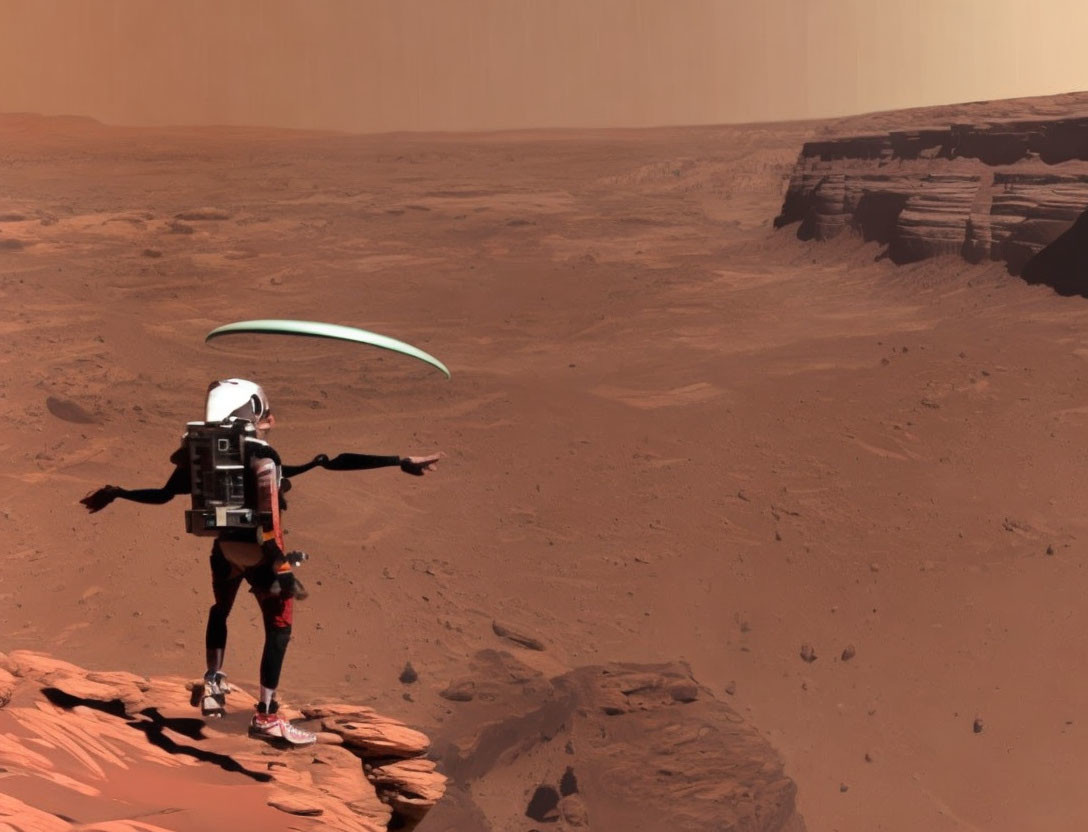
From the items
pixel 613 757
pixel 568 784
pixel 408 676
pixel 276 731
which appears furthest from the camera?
pixel 408 676

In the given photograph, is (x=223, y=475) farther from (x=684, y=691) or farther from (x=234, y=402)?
(x=684, y=691)

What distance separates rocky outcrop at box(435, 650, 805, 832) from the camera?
10.6 m

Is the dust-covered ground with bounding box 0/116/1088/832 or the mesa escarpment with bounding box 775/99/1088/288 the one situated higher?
the mesa escarpment with bounding box 775/99/1088/288

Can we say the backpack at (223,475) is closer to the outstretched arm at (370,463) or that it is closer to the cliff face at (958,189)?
the outstretched arm at (370,463)

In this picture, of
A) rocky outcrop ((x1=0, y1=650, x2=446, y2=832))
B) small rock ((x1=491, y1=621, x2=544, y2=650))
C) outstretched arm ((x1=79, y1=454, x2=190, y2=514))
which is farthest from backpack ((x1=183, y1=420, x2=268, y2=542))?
small rock ((x1=491, y1=621, x2=544, y2=650))

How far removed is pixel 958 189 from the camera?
23156 mm

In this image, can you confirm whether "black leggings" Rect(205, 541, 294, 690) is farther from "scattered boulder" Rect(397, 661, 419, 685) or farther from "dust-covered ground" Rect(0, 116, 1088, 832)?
"scattered boulder" Rect(397, 661, 419, 685)

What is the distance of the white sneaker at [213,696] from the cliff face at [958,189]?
1800 cm

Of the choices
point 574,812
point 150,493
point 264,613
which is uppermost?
point 150,493

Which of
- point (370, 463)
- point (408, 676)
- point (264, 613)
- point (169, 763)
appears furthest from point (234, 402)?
point (408, 676)

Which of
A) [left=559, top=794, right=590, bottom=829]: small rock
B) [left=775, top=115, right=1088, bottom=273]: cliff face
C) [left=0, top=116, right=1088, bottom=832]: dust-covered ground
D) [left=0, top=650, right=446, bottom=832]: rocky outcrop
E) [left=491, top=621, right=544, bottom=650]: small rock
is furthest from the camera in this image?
[left=775, top=115, right=1088, bottom=273]: cliff face

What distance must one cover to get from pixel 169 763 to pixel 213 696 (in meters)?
0.36

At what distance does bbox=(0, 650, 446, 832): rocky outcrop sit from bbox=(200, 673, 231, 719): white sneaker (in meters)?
0.21

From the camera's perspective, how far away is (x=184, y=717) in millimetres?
6762
